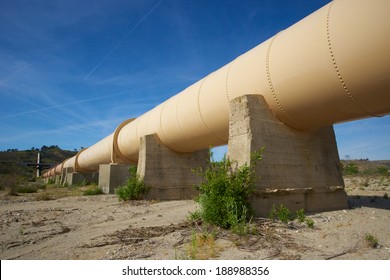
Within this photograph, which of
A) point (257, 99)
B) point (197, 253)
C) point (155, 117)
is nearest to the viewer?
point (197, 253)

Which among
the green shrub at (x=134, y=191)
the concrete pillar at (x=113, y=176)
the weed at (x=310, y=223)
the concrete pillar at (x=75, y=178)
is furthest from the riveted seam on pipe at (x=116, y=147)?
the weed at (x=310, y=223)

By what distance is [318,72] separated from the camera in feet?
17.3

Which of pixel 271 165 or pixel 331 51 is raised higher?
pixel 331 51

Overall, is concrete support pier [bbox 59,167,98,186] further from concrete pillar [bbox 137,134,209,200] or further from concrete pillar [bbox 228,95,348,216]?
concrete pillar [bbox 228,95,348,216]

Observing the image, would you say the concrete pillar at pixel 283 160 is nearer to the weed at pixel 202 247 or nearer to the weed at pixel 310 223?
the weed at pixel 310 223

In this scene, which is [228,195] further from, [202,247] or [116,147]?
[116,147]

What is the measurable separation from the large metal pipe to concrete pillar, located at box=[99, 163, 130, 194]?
8.33m

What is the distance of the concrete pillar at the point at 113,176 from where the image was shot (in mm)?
15311

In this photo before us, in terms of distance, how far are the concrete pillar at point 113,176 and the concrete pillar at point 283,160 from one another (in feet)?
34.0

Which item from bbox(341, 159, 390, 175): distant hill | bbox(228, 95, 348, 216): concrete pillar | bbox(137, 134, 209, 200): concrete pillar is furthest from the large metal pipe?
bbox(137, 134, 209, 200): concrete pillar

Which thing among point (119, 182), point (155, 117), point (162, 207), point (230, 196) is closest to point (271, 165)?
point (230, 196)

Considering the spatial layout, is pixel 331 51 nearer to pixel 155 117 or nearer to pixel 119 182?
pixel 155 117

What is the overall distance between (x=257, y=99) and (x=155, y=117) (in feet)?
21.8

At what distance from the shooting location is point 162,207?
9.62m
